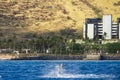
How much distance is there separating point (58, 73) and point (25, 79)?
16.9 metres

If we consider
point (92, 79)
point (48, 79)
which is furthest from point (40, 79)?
point (92, 79)

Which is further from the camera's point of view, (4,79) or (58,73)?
(58,73)

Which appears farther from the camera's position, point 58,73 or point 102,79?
point 58,73

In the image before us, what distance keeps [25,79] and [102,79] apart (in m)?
11.2

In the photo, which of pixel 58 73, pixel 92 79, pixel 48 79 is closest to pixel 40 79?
pixel 48 79

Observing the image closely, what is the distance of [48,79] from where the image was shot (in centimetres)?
9106

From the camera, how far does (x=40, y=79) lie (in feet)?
299

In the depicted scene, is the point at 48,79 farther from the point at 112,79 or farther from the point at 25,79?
the point at 112,79

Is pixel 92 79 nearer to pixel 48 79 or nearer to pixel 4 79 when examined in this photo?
pixel 48 79

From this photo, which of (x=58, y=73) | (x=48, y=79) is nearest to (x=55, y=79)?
(x=48, y=79)

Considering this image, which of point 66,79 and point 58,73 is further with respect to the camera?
point 58,73

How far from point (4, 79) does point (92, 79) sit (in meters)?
12.8

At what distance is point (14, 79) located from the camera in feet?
296

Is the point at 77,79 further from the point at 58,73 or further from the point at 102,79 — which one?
the point at 58,73
